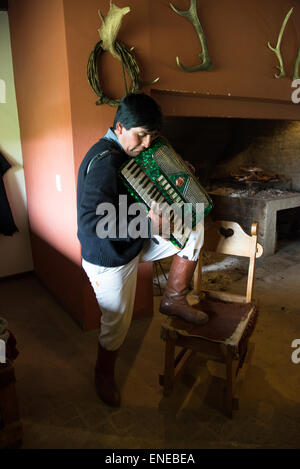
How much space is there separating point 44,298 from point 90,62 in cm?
212

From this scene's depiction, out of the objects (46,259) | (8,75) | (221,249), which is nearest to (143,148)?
(221,249)

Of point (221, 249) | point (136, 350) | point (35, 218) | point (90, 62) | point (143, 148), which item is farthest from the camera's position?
point (35, 218)

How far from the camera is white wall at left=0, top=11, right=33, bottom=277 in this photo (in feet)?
10.6

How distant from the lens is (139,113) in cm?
153

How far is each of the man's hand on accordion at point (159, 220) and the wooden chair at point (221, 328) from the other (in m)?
0.44

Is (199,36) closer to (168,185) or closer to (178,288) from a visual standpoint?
(168,185)

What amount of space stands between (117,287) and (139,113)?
86 centimetres

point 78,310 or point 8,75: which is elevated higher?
point 8,75

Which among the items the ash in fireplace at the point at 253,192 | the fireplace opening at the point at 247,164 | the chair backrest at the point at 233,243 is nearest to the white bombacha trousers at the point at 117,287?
the chair backrest at the point at 233,243

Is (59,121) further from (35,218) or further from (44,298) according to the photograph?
(44,298)

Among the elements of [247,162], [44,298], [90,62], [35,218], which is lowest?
[44,298]

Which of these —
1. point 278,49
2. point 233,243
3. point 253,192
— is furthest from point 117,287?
point 253,192

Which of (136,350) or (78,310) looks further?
(78,310)
